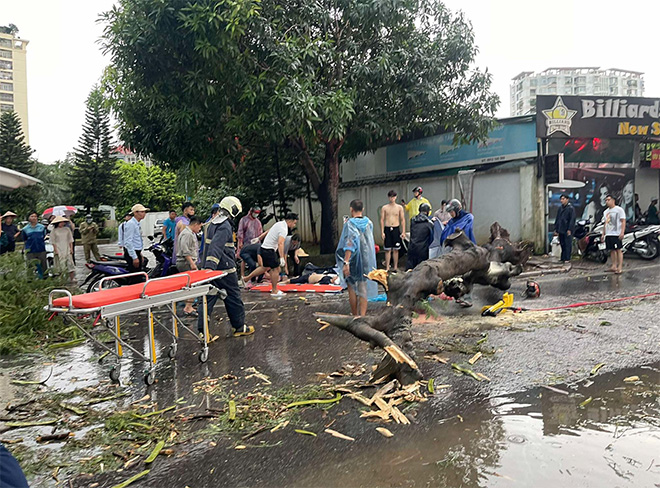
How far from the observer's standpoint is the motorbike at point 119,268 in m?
9.76

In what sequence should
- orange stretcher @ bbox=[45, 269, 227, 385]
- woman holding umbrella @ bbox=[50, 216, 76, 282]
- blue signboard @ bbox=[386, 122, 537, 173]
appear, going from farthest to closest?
blue signboard @ bbox=[386, 122, 537, 173], woman holding umbrella @ bbox=[50, 216, 76, 282], orange stretcher @ bbox=[45, 269, 227, 385]

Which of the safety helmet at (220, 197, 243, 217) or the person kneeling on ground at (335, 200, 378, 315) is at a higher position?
the safety helmet at (220, 197, 243, 217)

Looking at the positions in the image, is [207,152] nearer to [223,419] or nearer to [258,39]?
[258,39]

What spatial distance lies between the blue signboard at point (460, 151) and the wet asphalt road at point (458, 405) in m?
8.84

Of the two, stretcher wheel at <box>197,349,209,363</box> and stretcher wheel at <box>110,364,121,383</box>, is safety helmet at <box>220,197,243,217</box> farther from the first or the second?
stretcher wheel at <box>110,364,121,383</box>

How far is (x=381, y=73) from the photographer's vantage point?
13227 mm

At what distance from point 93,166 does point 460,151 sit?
35371mm

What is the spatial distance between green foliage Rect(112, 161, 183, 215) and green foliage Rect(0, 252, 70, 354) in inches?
1492

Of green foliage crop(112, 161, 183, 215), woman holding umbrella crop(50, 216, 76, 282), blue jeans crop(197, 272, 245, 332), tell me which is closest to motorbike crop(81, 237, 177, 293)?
woman holding umbrella crop(50, 216, 76, 282)

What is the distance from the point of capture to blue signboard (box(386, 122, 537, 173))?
1609 cm

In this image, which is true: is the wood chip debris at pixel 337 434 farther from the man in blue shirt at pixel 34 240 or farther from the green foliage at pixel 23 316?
Result: the man in blue shirt at pixel 34 240

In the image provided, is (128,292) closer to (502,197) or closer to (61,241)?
(61,241)

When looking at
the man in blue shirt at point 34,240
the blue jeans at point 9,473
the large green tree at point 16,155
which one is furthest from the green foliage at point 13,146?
the blue jeans at point 9,473

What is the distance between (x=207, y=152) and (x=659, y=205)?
18.0m
